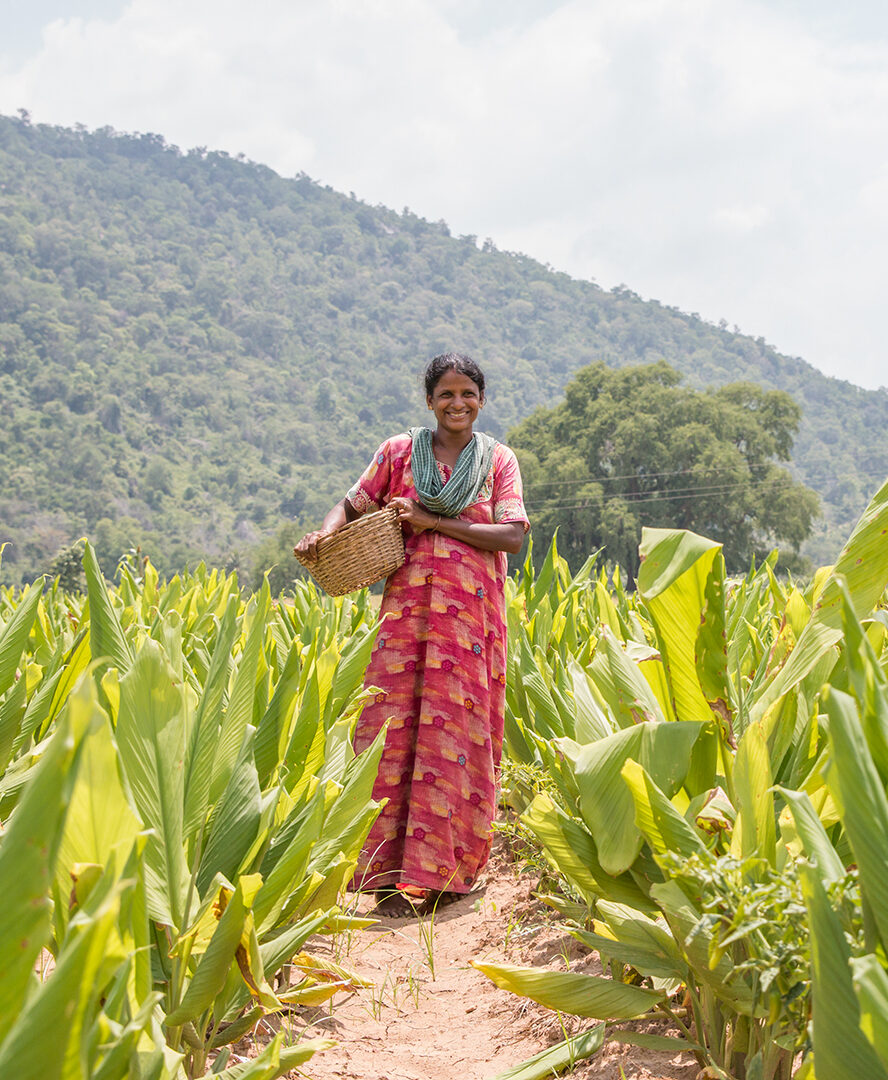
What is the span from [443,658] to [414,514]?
1.34 ft

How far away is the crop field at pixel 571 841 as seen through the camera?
737 millimetres

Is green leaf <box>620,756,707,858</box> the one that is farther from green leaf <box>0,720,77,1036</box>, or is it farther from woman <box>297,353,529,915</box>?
woman <box>297,353,529,915</box>

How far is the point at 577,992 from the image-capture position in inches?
50.5

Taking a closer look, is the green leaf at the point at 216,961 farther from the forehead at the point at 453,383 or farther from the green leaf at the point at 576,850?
the forehead at the point at 453,383

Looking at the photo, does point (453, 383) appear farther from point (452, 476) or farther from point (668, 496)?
point (668, 496)

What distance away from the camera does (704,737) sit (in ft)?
4.30

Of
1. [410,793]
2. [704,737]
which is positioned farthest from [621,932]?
[410,793]

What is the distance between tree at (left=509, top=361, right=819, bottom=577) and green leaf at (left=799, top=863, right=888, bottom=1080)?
33.6 m

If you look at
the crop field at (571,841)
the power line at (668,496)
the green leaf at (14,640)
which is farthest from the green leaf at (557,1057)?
the power line at (668,496)

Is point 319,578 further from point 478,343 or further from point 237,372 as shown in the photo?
point 478,343

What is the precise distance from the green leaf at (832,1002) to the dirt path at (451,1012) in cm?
63

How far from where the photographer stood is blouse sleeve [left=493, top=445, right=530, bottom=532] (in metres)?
2.92

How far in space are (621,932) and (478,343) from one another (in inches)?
4311

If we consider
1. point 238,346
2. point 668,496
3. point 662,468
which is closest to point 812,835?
point 668,496
